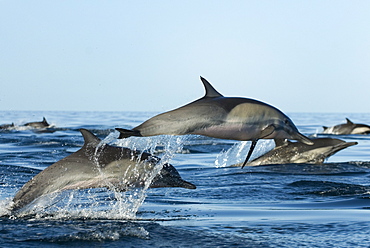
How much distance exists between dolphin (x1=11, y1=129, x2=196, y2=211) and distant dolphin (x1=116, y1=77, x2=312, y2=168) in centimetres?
54

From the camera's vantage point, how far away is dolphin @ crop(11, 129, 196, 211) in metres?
6.54

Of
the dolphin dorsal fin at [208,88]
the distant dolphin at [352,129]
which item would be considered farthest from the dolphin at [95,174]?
the distant dolphin at [352,129]

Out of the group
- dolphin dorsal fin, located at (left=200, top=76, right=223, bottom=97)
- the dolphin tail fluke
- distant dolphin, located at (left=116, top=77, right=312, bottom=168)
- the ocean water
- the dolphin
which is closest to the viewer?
the ocean water

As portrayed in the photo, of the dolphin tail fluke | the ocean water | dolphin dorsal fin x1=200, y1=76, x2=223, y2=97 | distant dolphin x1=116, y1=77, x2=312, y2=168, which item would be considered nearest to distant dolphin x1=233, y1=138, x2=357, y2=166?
the ocean water

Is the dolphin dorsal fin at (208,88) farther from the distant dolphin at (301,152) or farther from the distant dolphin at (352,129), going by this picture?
the distant dolphin at (352,129)

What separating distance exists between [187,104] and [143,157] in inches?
29.7

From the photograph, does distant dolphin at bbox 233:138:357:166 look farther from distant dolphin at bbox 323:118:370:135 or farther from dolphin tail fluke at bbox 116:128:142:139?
distant dolphin at bbox 323:118:370:135

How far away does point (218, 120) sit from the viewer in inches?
256

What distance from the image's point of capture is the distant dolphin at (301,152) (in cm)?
1234

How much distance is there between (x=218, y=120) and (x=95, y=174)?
4.66 feet

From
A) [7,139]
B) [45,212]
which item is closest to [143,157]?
[45,212]

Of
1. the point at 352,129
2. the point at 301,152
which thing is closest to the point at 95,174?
the point at 301,152

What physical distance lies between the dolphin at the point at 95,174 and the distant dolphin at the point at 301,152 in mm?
5883

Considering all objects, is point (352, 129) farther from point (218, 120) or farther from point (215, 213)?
point (218, 120)
